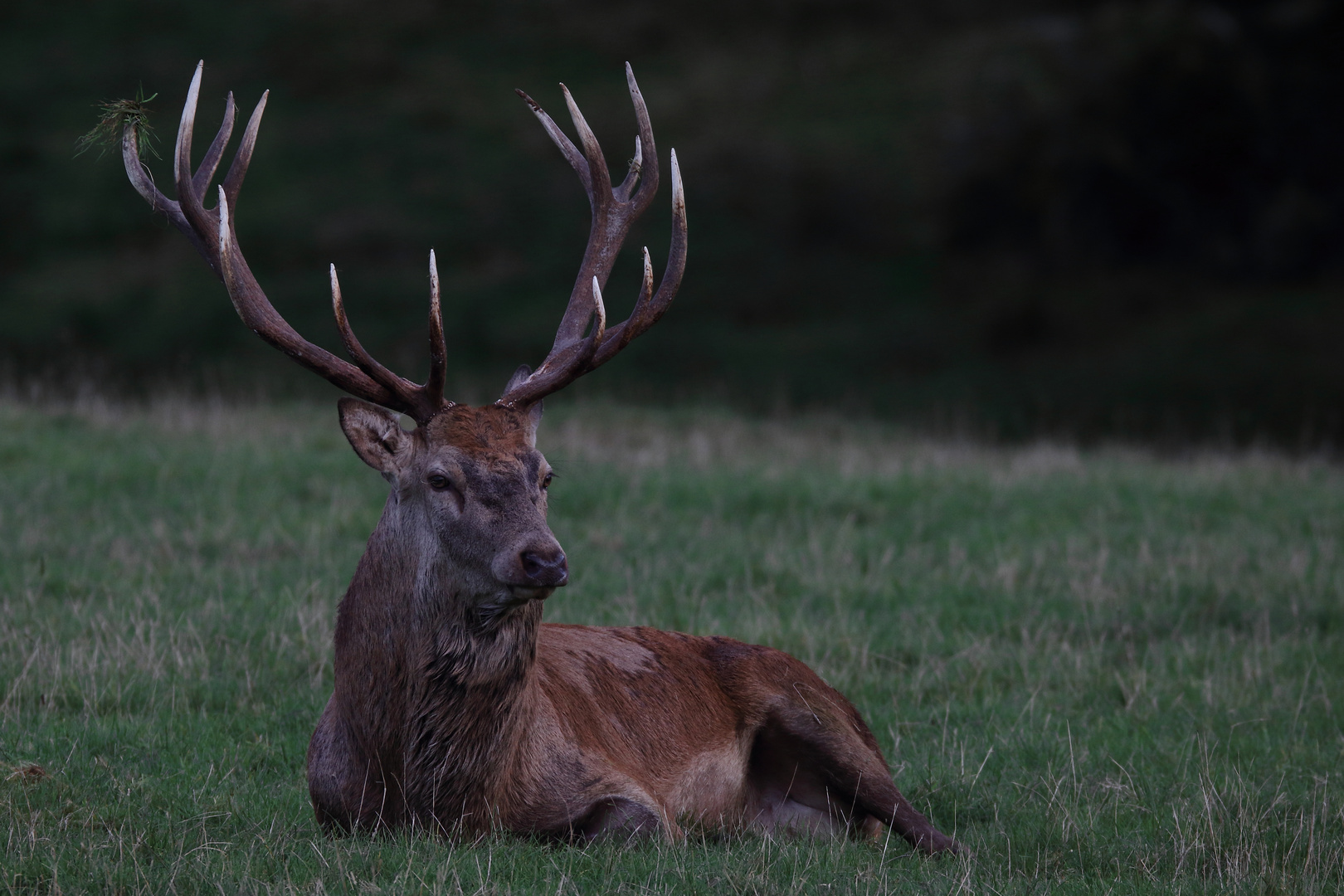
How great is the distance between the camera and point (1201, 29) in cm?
3631

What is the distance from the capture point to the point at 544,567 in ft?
15.1

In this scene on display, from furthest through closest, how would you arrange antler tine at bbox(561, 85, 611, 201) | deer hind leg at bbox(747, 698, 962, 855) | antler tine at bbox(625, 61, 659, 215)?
antler tine at bbox(625, 61, 659, 215) → antler tine at bbox(561, 85, 611, 201) → deer hind leg at bbox(747, 698, 962, 855)

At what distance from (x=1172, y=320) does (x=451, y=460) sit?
33432 mm

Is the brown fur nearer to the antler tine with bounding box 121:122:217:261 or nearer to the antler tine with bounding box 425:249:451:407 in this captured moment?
the antler tine with bounding box 425:249:451:407

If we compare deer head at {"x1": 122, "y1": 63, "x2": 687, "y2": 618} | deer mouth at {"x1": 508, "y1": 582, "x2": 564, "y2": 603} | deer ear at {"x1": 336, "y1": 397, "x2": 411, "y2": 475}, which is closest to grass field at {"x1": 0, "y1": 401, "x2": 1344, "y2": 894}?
deer mouth at {"x1": 508, "y1": 582, "x2": 564, "y2": 603}

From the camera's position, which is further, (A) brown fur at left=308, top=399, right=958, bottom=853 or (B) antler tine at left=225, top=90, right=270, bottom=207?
(B) antler tine at left=225, top=90, right=270, bottom=207

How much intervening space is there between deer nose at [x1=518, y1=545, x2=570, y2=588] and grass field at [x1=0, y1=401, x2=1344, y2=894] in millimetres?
865

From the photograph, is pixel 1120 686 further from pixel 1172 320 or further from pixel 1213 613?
pixel 1172 320

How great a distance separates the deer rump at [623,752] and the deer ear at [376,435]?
812mm

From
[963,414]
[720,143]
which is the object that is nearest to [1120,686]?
[963,414]

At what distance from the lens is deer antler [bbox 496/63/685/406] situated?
17.5 ft

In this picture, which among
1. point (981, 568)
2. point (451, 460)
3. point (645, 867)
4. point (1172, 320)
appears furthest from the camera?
point (1172, 320)

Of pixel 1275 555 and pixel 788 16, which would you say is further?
pixel 788 16

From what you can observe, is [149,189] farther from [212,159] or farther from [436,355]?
[436,355]
